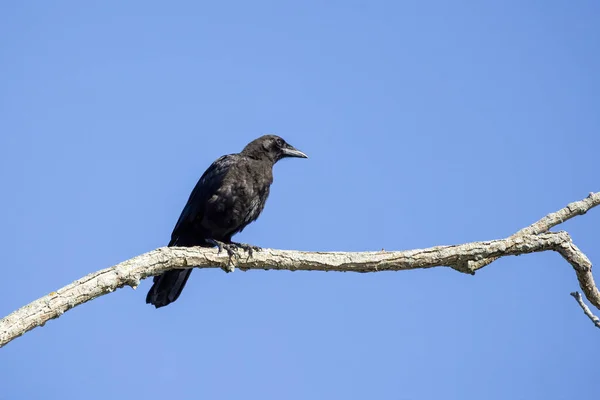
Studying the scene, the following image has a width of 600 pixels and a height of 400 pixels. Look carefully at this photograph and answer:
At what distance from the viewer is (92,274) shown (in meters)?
5.24

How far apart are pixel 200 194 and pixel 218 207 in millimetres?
338

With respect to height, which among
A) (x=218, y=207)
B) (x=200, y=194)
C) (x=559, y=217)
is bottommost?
(x=559, y=217)

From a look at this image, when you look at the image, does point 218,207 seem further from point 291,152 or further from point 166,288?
point 291,152

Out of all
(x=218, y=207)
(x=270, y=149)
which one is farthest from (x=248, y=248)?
(x=270, y=149)

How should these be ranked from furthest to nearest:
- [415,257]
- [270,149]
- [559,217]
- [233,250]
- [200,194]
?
[270,149] < [200,194] < [233,250] < [559,217] < [415,257]

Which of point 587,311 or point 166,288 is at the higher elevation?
point 166,288

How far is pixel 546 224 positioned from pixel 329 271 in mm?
1795

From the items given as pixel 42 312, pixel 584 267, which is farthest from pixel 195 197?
pixel 584 267

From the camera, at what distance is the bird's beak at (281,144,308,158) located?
30.0ft

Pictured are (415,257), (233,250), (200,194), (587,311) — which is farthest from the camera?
(200,194)

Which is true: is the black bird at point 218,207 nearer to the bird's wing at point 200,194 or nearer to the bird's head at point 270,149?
the bird's wing at point 200,194

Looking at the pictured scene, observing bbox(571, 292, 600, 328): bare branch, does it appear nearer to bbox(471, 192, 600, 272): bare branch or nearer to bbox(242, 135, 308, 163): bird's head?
bbox(471, 192, 600, 272): bare branch

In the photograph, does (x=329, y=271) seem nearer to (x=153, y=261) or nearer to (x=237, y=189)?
(x=153, y=261)

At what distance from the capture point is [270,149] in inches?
350
